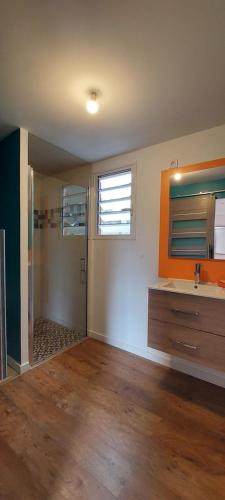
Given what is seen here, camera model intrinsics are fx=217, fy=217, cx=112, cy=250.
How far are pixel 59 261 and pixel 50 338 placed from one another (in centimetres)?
106

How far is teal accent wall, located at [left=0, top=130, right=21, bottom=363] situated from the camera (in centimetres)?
206

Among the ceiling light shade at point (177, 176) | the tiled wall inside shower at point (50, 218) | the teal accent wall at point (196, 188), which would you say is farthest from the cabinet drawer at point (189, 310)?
the tiled wall inside shower at point (50, 218)

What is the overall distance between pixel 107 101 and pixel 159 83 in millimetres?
394

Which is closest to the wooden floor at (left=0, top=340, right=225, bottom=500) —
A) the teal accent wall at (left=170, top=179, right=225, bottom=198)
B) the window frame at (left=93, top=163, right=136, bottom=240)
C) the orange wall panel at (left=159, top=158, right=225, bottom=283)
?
the orange wall panel at (left=159, top=158, right=225, bottom=283)

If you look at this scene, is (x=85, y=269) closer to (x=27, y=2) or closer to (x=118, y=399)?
(x=118, y=399)

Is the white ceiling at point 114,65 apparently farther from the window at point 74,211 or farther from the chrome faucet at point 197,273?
the chrome faucet at point 197,273

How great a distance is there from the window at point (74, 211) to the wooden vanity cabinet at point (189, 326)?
1512 millimetres

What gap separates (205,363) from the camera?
5.31ft

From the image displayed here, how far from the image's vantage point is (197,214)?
209 centimetres

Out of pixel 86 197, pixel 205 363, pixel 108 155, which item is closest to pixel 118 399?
pixel 205 363

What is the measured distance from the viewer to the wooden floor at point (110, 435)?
114cm

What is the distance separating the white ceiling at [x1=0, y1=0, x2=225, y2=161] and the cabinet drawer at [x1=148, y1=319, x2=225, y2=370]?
1716 mm

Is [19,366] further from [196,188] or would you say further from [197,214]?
[196,188]

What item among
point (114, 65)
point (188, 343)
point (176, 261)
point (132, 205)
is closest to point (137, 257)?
point (176, 261)
